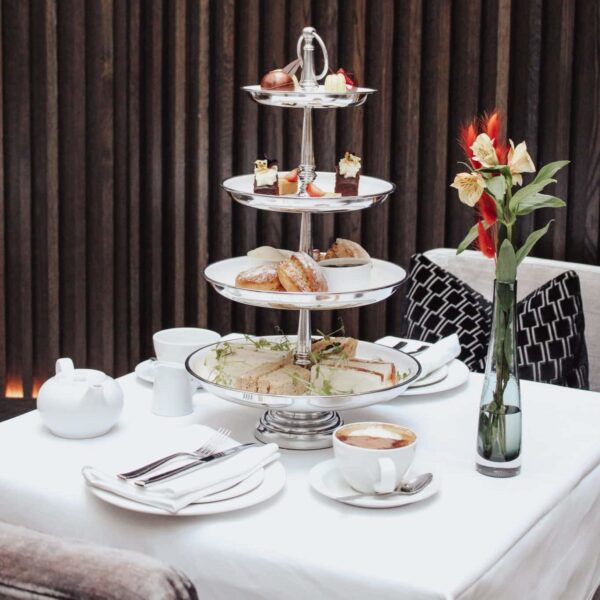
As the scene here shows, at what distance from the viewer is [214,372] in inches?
71.8

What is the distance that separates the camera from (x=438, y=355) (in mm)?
2121

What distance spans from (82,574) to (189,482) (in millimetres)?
611

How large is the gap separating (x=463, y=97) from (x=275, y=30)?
682mm

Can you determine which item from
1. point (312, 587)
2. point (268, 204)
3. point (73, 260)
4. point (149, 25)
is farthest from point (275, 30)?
point (312, 587)

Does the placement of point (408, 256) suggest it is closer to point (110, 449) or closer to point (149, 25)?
point (149, 25)

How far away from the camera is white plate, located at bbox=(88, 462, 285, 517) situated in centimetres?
145

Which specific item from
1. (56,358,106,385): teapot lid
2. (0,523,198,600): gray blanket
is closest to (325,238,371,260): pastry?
(56,358,106,385): teapot lid

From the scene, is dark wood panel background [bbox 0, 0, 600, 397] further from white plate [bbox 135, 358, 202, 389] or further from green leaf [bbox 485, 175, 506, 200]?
green leaf [bbox 485, 175, 506, 200]

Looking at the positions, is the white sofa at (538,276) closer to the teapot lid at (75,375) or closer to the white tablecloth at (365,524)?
the white tablecloth at (365,524)

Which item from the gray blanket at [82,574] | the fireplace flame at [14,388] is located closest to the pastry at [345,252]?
the gray blanket at [82,574]

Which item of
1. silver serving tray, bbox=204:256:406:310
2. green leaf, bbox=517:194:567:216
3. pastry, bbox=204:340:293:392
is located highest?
green leaf, bbox=517:194:567:216

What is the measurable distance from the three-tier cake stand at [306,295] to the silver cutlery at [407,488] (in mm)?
172

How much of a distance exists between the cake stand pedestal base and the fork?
2.9 inches

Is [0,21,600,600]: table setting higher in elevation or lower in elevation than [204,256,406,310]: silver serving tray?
lower
